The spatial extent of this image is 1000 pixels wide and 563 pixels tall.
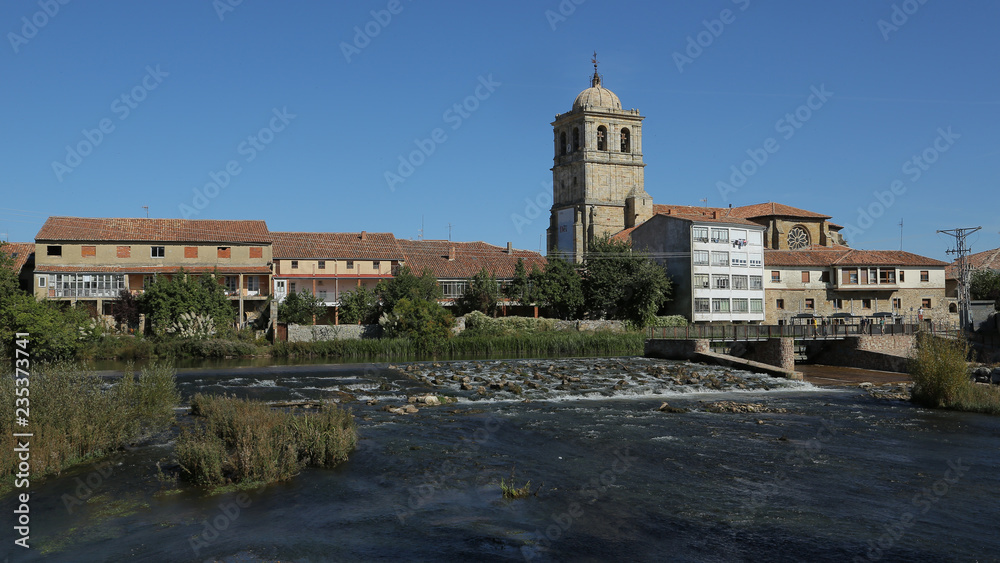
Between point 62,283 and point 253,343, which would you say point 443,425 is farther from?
point 62,283

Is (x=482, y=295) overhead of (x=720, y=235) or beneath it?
beneath

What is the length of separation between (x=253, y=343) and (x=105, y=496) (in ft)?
109

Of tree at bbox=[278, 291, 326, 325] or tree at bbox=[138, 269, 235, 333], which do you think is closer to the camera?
tree at bbox=[138, 269, 235, 333]

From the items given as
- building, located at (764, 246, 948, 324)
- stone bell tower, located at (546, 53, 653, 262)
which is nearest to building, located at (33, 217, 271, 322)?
stone bell tower, located at (546, 53, 653, 262)

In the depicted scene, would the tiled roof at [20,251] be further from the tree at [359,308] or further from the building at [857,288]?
the building at [857,288]

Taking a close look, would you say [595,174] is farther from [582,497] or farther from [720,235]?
[582,497]

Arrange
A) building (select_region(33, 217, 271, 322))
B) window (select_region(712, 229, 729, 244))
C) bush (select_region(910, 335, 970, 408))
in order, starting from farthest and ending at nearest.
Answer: window (select_region(712, 229, 729, 244))
building (select_region(33, 217, 271, 322))
bush (select_region(910, 335, 970, 408))

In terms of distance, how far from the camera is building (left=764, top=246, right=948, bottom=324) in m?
59.5

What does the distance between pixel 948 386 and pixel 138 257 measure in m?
49.1

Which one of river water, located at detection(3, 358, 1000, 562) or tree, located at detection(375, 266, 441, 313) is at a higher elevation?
tree, located at detection(375, 266, 441, 313)

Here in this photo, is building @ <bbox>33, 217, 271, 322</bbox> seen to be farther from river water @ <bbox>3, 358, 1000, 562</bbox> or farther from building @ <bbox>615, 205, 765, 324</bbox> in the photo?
river water @ <bbox>3, 358, 1000, 562</bbox>

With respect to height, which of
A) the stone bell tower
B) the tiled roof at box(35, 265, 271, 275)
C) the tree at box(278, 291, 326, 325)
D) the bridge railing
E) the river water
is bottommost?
the river water

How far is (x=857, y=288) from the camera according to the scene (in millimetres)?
59188

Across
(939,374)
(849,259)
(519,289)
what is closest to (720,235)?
(849,259)
